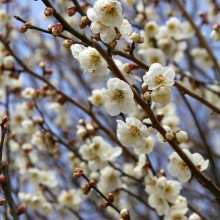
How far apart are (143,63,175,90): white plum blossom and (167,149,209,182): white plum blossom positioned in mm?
442

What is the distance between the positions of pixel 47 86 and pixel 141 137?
6.72ft

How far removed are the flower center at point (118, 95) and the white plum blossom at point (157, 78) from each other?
13cm

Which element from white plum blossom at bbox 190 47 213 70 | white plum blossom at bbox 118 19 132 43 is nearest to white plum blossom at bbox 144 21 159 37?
white plum blossom at bbox 190 47 213 70

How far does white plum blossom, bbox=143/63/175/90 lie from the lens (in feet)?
7.31

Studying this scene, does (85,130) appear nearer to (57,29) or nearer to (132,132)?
(132,132)

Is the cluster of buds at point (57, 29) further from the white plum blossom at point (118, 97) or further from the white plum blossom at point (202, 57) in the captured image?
the white plum blossom at point (202, 57)

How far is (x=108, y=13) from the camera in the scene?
2178 mm

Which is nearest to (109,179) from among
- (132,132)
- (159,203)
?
(159,203)

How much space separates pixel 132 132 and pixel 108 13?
24.6 inches

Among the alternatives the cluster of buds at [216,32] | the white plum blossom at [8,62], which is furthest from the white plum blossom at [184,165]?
the white plum blossom at [8,62]

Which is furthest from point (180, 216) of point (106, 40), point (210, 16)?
point (210, 16)

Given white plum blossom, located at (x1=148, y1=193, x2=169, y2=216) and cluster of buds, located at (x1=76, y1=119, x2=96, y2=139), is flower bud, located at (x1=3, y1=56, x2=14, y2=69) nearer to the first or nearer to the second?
cluster of buds, located at (x1=76, y1=119, x2=96, y2=139)

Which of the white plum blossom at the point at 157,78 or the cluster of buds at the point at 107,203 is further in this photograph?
the cluster of buds at the point at 107,203

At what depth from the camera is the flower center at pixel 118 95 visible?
2244 mm
